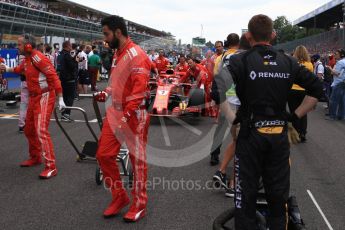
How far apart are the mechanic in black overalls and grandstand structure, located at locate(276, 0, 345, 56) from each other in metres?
23.0

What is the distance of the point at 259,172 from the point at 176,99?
26.3 feet

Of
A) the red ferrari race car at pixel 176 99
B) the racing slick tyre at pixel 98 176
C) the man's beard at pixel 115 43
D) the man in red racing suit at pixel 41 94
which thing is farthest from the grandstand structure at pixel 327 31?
the man's beard at pixel 115 43

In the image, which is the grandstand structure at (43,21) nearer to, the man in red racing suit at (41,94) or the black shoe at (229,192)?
the man in red racing suit at (41,94)

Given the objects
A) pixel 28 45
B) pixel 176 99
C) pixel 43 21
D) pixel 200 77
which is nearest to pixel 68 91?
pixel 176 99

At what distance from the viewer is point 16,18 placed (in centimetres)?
2233

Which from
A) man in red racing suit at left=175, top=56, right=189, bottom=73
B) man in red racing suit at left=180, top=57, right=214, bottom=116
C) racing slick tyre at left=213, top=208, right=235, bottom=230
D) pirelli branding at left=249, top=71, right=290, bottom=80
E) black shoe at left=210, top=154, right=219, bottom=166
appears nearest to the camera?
pirelli branding at left=249, top=71, right=290, bottom=80

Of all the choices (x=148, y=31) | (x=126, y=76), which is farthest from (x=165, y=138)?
(x=148, y=31)

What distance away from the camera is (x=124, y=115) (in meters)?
4.23

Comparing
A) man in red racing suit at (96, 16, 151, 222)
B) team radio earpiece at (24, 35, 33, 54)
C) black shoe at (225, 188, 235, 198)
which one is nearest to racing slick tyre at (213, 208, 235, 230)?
man in red racing suit at (96, 16, 151, 222)

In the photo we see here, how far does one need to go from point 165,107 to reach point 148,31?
6821 cm

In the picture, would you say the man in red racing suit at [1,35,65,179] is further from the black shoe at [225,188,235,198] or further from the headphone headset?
the black shoe at [225,188,235,198]

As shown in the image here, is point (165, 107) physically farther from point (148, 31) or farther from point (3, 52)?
point (148, 31)

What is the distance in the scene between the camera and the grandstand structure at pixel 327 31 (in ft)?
95.7

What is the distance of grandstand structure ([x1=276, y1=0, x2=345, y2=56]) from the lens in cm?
2916
